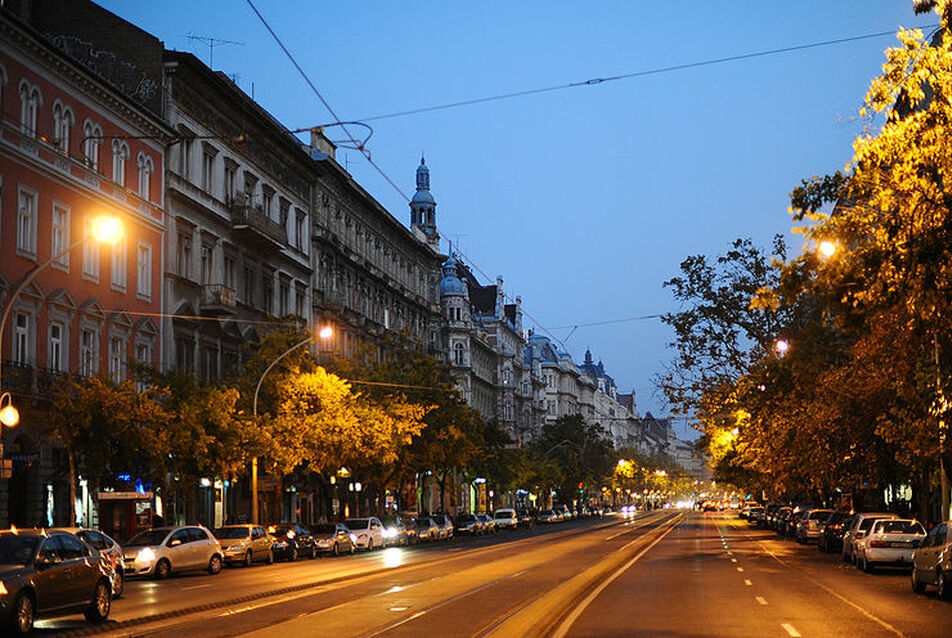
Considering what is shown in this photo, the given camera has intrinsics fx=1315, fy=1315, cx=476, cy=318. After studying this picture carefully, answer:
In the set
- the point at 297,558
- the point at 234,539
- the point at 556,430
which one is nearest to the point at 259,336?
the point at 297,558

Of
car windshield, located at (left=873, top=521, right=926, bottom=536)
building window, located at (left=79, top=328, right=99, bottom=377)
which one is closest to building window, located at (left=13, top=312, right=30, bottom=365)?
building window, located at (left=79, top=328, right=99, bottom=377)

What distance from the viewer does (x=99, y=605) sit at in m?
20.8

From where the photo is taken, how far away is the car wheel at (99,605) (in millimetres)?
20719

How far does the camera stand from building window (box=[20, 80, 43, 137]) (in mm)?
40531

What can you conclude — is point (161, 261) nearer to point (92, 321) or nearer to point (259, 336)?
point (92, 321)

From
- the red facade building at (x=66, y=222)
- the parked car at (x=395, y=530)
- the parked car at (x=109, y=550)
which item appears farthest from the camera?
the parked car at (x=395, y=530)

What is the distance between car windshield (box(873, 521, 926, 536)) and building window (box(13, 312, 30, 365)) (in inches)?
998

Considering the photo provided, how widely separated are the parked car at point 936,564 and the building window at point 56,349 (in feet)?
89.8

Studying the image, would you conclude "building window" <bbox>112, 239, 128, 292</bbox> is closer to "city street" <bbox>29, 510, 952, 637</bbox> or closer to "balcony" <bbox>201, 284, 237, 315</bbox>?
"balcony" <bbox>201, 284, 237, 315</bbox>

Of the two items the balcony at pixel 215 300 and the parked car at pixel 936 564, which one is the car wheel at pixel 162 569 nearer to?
the parked car at pixel 936 564

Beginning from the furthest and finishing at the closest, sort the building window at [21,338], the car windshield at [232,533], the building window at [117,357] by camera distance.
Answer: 1. the building window at [117,357]
2. the car windshield at [232,533]
3. the building window at [21,338]

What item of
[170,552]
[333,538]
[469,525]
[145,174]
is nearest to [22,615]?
[170,552]

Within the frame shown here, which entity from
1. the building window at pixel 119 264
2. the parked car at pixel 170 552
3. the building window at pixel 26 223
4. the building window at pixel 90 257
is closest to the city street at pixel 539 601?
the parked car at pixel 170 552

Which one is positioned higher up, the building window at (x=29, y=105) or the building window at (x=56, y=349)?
the building window at (x=29, y=105)
